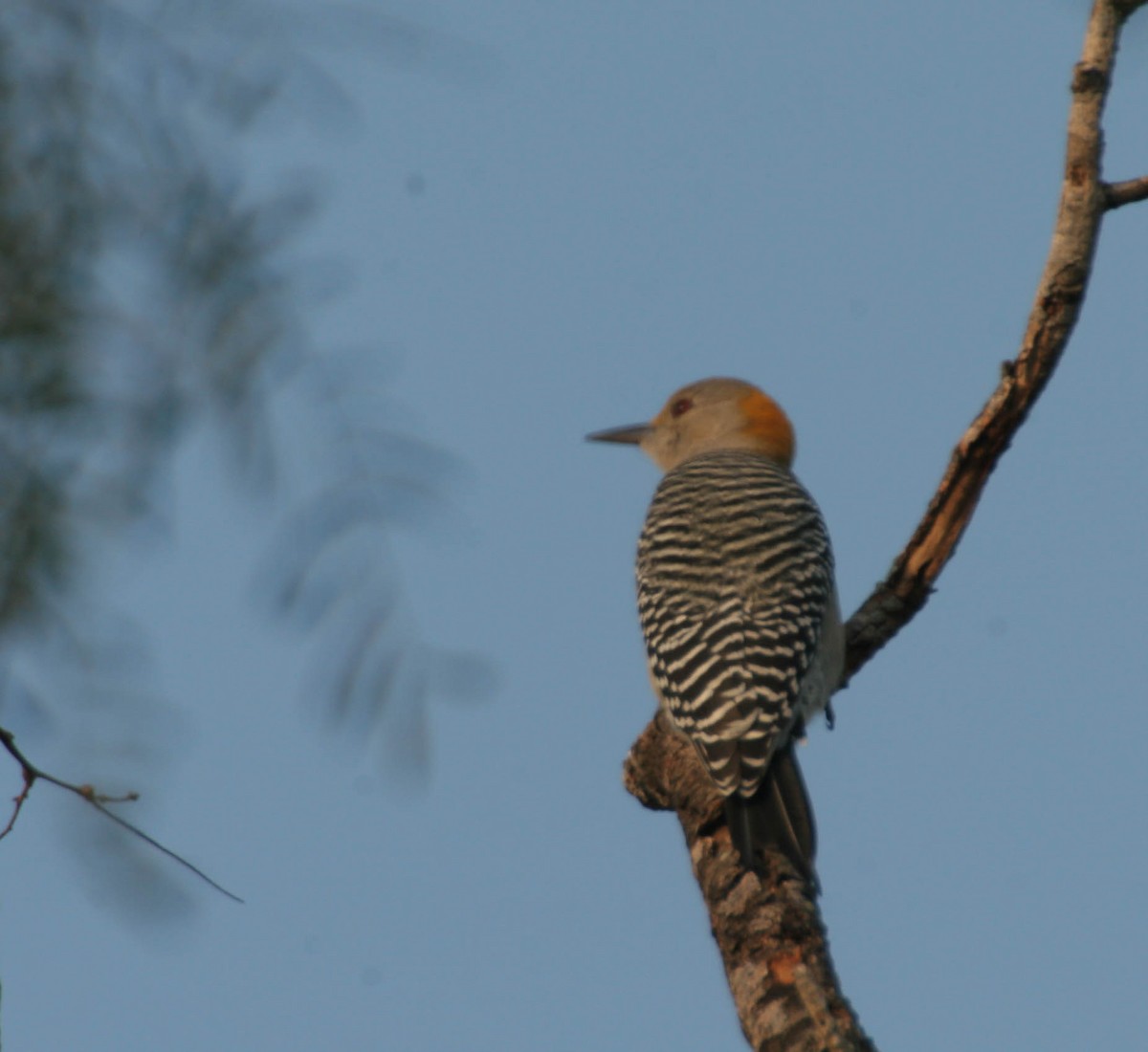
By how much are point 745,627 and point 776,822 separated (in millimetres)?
1287

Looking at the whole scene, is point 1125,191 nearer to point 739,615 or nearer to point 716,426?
point 739,615

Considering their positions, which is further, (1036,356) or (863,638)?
(863,638)

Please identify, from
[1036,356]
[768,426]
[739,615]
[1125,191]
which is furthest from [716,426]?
[1125,191]

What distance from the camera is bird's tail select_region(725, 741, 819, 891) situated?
533cm

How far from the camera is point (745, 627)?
21.9ft

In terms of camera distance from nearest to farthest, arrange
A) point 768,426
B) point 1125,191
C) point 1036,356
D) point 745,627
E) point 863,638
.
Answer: point 1125,191, point 1036,356, point 745,627, point 863,638, point 768,426

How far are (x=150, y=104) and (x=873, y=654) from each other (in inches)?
224

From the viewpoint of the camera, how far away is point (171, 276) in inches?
62.6

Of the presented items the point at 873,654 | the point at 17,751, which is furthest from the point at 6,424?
the point at 873,654

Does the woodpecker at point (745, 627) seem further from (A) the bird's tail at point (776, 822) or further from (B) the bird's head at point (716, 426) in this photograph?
(B) the bird's head at point (716, 426)

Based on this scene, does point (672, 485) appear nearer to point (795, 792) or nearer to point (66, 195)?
point (795, 792)

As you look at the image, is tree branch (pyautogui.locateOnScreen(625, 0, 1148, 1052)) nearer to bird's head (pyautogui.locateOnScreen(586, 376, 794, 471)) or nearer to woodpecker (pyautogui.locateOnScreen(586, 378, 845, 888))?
woodpecker (pyautogui.locateOnScreen(586, 378, 845, 888))

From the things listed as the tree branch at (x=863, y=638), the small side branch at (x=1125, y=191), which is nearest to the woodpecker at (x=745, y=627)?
the tree branch at (x=863, y=638)

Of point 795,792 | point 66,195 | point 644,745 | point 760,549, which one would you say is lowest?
point 66,195
